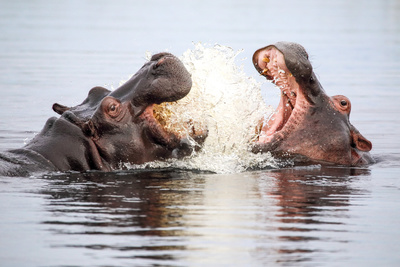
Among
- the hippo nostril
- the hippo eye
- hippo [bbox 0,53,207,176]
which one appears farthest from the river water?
the hippo nostril

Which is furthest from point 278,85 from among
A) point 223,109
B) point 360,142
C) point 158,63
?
point 158,63

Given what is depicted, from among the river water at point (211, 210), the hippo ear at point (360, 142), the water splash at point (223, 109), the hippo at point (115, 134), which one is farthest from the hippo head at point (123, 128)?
the hippo ear at point (360, 142)

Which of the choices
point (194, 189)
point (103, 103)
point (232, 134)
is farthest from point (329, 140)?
point (103, 103)

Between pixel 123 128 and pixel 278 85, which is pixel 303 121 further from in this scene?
pixel 123 128

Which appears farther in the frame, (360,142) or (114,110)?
(360,142)

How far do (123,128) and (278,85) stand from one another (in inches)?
78.7

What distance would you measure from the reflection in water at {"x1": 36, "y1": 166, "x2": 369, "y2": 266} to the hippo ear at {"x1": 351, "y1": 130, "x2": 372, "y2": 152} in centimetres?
40

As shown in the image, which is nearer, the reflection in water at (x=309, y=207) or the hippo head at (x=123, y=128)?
the reflection in water at (x=309, y=207)

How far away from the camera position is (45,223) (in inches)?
277

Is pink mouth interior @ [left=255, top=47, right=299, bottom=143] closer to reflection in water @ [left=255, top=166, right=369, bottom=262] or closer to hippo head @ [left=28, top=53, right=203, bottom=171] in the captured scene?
reflection in water @ [left=255, top=166, right=369, bottom=262]

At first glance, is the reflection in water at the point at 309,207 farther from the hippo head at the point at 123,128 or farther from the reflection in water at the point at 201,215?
the hippo head at the point at 123,128

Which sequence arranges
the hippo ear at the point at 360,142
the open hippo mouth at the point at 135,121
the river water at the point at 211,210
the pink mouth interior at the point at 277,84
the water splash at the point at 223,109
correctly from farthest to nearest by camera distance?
the hippo ear at the point at 360,142, the pink mouth interior at the point at 277,84, the water splash at the point at 223,109, the open hippo mouth at the point at 135,121, the river water at the point at 211,210

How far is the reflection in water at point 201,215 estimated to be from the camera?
6.32 m

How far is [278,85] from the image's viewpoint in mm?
9781
